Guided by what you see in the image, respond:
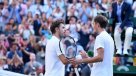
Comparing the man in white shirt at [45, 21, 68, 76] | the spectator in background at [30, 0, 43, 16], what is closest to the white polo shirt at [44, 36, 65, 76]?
the man in white shirt at [45, 21, 68, 76]

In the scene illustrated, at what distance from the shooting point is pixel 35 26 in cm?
1948

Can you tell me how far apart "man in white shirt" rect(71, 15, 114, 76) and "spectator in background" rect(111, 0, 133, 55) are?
493 centimetres

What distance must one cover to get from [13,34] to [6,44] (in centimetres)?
82

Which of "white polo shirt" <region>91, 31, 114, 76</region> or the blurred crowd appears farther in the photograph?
the blurred crowd

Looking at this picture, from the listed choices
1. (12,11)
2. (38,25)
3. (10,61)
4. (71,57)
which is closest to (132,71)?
(71,57)

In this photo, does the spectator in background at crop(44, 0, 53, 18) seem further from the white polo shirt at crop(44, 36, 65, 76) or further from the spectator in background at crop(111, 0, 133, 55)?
the white polo shirt at crop(44, 36, 65, 76)

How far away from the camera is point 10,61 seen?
1756cm

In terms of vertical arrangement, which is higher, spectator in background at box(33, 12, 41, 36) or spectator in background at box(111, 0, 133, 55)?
spectator in background at box(33, 12, 41, 36)

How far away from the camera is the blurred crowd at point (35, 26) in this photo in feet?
56.8

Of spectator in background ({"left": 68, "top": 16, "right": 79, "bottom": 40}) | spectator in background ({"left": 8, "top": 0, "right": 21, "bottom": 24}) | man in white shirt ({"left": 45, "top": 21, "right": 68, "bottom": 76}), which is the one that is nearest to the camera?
man in white shirt ({"left": 45, "top": 21, "right": 68, "bottom": 76})

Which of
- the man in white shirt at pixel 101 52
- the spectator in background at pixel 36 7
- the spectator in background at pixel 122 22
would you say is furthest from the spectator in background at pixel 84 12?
the man in white shirt at pixel 101 52

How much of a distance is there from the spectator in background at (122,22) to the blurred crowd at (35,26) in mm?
1358

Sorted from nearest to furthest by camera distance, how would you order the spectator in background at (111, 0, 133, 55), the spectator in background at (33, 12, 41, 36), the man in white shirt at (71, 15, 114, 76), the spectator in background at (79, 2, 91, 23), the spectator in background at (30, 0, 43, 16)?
the man in white shirt at (71, 15, 114, 76) < the spectator in background at (111, 0, 133, 55) < the spectator in background at (79, 2, 91, 23) < the spectator in background at (33, 12, 41, 36) < the spectator in background at (30, 0, 43, 16)

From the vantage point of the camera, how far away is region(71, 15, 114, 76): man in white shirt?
862 centimetres
